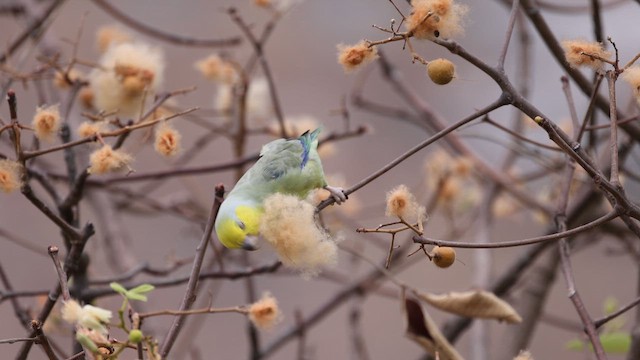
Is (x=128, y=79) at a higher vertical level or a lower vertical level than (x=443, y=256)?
higher

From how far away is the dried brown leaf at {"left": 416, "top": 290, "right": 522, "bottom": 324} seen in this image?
65 centimetres

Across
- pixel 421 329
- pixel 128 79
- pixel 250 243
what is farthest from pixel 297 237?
pixel 128 79

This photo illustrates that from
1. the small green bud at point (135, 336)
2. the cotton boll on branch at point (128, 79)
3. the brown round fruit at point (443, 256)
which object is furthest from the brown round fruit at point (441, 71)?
the cotton boll on branch at point (128, 79)

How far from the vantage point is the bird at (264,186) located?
50 cm

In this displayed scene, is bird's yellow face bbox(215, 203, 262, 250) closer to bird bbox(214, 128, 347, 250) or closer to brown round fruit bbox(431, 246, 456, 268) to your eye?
bird bbox(214, 128, 347, 250)

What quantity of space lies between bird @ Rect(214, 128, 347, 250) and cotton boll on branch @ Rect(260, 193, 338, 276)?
0.02 meters

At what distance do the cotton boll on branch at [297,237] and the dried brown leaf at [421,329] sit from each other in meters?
0.19

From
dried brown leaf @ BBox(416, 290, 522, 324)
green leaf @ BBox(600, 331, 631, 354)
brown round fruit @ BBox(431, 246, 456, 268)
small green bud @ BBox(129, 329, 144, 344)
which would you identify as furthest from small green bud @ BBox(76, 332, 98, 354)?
green leaf @ BBox(600, 331, 631, 354)

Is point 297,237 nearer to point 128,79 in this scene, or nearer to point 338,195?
point 338,195

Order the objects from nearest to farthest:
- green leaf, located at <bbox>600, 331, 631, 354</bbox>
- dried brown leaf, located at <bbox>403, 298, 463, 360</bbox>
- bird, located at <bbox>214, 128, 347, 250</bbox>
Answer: bird, located at <bbox>214, 128, 347, 250</bbox> < dried brown leaf, located at <bbox>403, 298, 463, 360</bbox> < green leaf, located at <bbox>600, 331, 631, 354</bbox>

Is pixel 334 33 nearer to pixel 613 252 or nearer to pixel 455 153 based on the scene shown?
pixel 455 153

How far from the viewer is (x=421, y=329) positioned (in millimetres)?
653

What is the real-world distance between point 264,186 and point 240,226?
0.15ft

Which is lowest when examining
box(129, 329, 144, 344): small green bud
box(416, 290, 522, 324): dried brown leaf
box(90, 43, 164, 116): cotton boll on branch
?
box(129, 329, 144, 344): small green bud
